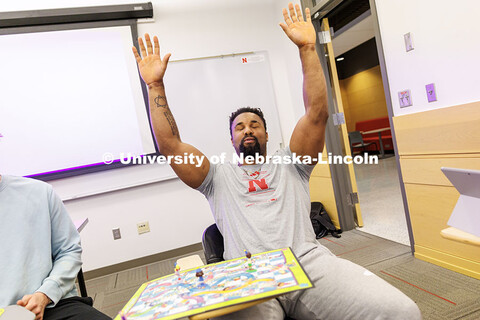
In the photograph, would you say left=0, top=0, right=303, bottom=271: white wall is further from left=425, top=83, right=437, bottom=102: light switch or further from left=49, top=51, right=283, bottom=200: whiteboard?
left=425, top=83, right=437, bottom=102: light switch

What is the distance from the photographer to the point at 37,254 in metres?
1.25

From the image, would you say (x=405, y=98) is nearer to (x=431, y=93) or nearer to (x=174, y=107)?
(x=431, y=93)

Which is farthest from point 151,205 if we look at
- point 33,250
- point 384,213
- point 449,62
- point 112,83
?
point 449,62

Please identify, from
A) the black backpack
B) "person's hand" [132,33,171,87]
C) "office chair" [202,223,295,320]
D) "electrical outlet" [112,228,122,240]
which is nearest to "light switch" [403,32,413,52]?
"person's hand" [132,33,171,87]

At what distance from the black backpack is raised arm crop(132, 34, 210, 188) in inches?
84.5

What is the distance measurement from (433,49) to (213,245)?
5.71 ft

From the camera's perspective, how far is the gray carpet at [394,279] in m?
1.78

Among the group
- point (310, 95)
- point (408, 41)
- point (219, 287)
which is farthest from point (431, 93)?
point (219, 287)

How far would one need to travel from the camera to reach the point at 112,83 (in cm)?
320

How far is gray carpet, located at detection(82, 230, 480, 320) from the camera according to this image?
1780 mm

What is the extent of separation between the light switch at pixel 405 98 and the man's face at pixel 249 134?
112 cm

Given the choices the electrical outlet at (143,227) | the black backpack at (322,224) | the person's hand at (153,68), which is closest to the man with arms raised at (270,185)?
the person's hand at (153,68)

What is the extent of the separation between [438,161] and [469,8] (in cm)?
87

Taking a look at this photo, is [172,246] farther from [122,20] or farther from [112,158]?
[122,20]
